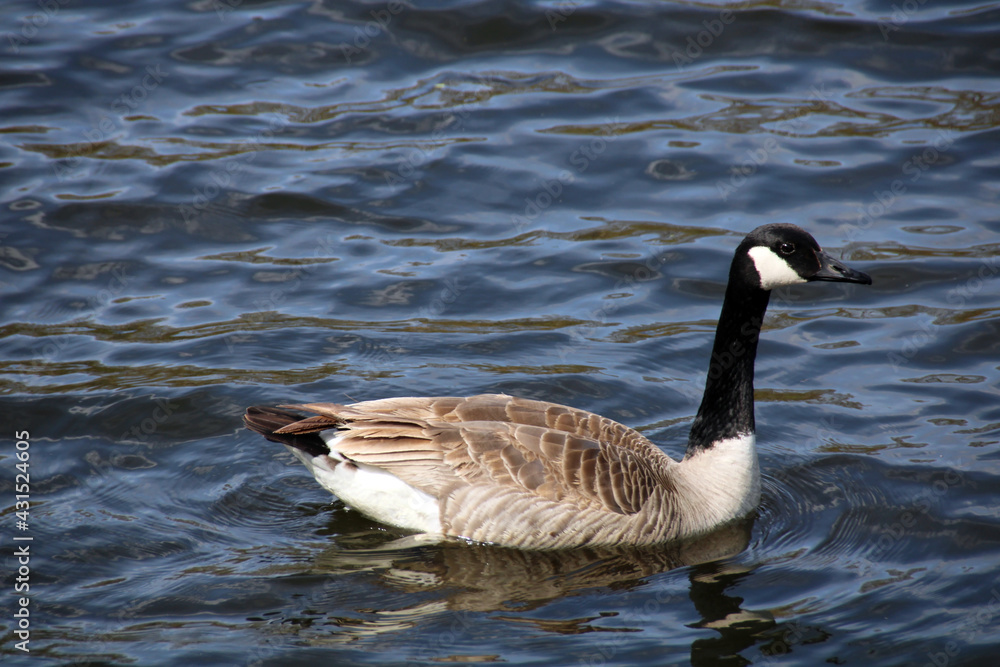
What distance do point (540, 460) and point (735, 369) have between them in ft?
5.41

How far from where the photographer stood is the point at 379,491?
283 inches

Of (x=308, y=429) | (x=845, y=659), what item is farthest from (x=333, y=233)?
(x=845, y=659)

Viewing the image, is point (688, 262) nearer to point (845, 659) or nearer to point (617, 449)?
point (617, 449)

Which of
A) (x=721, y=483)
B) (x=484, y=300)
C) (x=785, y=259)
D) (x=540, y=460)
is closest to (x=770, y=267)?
(x=785, y=259)

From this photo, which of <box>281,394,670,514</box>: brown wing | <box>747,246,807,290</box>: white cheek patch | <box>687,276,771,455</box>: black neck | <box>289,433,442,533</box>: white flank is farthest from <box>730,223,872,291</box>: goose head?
<box>289,433,442,533</box>: white flank

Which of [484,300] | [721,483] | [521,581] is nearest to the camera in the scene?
[521,581]

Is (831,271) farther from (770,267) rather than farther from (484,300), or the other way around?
(484,300)

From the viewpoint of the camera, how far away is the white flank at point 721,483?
24.2ft

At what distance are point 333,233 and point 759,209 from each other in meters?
4.97

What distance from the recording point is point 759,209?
11.8 metres

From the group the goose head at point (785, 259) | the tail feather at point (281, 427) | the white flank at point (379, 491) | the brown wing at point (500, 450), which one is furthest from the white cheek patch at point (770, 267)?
the tail feather at point (281, 427)

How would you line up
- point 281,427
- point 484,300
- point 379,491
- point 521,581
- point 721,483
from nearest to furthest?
1. point 521,581
2. point 281,427
3. point 379,491
4. point 721,483
5. point 484,300

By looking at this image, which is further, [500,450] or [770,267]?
[770,267]

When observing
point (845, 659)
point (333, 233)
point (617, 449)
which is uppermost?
point (333, 233)
